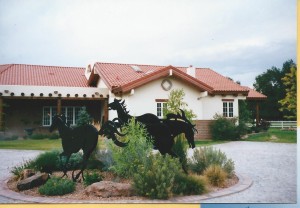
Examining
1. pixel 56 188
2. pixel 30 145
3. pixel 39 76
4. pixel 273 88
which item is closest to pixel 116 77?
pixel 39 76

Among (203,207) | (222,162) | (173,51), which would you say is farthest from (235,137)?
(203,207)

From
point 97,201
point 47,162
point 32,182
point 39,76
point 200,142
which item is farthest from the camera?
point 39,76

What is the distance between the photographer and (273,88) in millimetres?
11375

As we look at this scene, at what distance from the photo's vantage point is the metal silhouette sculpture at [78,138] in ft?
21.9

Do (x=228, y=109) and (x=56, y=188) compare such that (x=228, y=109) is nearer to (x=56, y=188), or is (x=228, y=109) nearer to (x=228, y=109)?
(x=228, y=109)

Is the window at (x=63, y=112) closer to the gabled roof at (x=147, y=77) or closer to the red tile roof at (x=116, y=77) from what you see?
the red tile roof at (x=116, y=77)

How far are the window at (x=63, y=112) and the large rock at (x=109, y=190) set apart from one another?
32.3 feet

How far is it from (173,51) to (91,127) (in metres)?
4.40

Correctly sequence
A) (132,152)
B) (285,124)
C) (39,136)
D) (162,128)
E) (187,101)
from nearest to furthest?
(132,152)
(162,128)
(285,124)
(39,136)
(187,101)

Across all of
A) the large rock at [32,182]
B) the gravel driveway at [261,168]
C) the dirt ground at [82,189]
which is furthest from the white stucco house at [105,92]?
the large rock at [32,182]

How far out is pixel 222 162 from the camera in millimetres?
7457

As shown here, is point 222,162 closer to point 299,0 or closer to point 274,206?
point 274,206

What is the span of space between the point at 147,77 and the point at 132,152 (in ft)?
21.4

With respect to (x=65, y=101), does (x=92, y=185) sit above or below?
below
